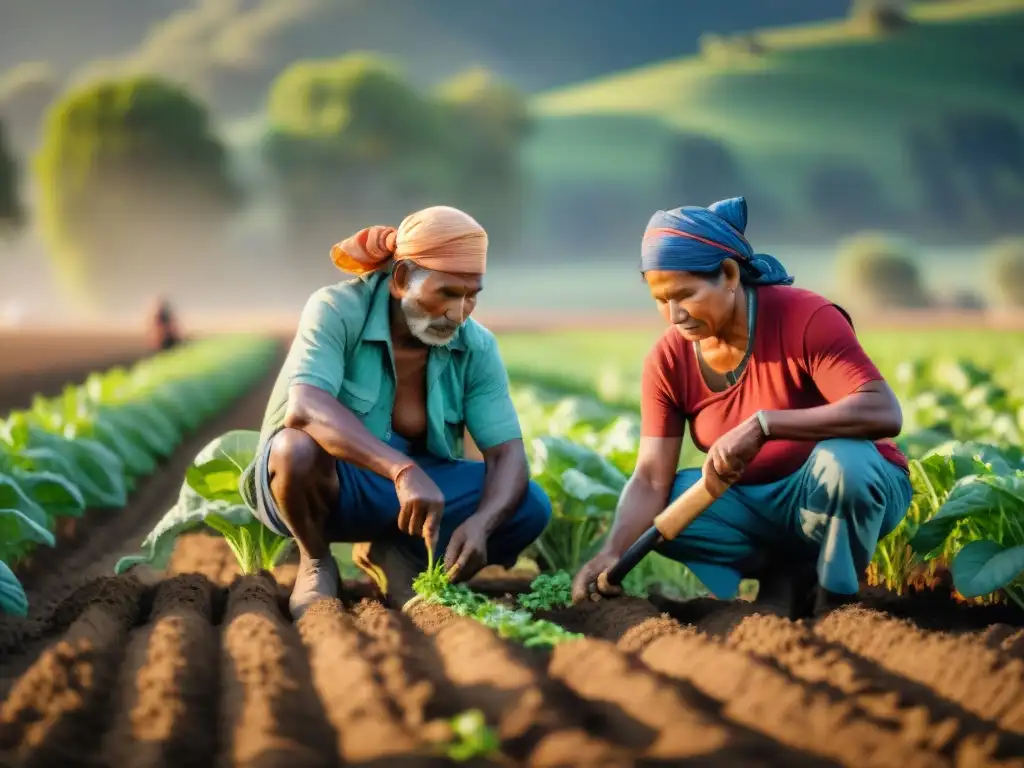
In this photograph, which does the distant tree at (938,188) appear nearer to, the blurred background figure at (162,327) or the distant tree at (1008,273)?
the distant tree at (1008,273)

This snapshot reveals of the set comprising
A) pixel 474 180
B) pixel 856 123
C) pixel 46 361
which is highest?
pixel 856 123

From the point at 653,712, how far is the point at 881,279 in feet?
144

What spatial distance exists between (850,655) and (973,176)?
189ft

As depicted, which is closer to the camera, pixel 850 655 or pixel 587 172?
pixel 850 655

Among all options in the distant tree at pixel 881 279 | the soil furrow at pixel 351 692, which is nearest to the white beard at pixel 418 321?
the soil furrow at pixel 351 692

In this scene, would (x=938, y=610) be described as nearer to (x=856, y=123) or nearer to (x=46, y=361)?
(x=46, y=361)

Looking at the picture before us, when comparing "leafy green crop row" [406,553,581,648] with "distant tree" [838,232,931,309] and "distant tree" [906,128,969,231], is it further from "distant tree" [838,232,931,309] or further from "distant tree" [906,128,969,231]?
"distant tree" [906,128,969,231]

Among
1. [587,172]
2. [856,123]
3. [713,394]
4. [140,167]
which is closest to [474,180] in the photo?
[587,172]

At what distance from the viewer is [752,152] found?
58000 mm

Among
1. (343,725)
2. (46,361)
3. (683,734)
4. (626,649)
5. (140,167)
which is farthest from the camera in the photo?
(140,167)

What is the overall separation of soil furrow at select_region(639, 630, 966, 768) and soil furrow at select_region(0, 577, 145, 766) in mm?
1139

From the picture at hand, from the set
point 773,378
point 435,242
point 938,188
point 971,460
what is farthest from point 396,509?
point 938,188

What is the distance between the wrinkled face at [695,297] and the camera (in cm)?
319

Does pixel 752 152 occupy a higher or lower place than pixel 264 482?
higher
